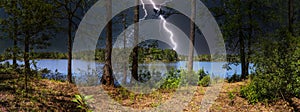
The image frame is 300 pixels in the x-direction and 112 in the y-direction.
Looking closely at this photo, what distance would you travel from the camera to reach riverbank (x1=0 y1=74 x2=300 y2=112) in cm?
836

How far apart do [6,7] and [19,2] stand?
478 mm

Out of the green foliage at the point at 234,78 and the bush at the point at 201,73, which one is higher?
the bush at the point at 201,73

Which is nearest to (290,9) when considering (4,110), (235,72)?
(235,72)

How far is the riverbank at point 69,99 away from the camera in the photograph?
27.4 feet

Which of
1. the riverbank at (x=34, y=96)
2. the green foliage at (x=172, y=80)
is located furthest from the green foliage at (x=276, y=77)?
the riverbank at (x=34, y=96)

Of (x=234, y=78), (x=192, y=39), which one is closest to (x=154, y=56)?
(x=192, y=39)

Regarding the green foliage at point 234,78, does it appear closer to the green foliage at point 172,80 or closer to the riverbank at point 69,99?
the green foliage at point 172,80

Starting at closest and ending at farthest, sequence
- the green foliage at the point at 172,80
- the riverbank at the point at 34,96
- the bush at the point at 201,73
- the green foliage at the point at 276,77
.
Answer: the riverbank at the point at 34,96 < the green foliage at the point at 276,77 < the green foliage at the point at 172,80 < the bush at the point at 201,73

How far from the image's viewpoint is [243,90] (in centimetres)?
1150

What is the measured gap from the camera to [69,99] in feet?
31.0

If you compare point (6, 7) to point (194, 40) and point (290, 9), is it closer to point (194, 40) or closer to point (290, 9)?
point (194, 40)

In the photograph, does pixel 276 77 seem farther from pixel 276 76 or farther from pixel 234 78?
pixel 234 78

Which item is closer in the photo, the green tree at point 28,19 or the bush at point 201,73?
the green tree at point 28,19

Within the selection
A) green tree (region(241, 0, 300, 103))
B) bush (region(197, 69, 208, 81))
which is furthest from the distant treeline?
green tree (region(241, 0, 300, 103))
